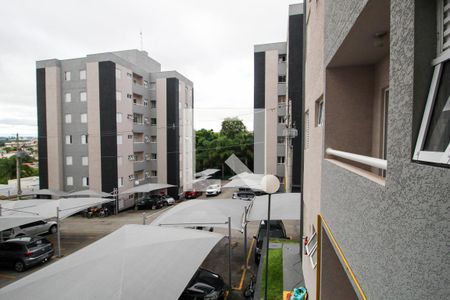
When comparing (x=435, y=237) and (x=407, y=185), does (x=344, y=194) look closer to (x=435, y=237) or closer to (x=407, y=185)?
(x=407, y=185)

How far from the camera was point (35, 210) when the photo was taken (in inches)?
577

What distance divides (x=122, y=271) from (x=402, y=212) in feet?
18.9

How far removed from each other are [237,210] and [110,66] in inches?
780

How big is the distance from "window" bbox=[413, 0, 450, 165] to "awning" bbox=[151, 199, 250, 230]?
390 inches

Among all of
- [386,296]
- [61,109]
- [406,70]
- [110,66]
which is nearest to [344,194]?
[386,296]

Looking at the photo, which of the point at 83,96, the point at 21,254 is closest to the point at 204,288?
the point at 21,254

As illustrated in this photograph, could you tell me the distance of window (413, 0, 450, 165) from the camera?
141 cm

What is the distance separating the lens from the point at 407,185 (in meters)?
1.51

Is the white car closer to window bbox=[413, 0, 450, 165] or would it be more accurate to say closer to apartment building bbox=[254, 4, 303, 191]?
apartment building bbox=[254, 4, 303, 191]

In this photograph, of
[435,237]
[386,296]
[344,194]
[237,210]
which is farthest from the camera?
A: [237,210]

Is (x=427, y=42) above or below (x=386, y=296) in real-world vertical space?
above

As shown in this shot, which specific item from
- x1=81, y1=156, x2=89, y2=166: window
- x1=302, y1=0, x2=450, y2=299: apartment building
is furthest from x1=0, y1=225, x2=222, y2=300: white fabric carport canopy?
x1=81, y1=156, x2=89, y2=166: window

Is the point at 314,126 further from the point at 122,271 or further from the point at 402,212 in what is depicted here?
the point at 122,271

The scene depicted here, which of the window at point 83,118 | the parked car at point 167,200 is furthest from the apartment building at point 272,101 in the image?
the window at point 83,118
